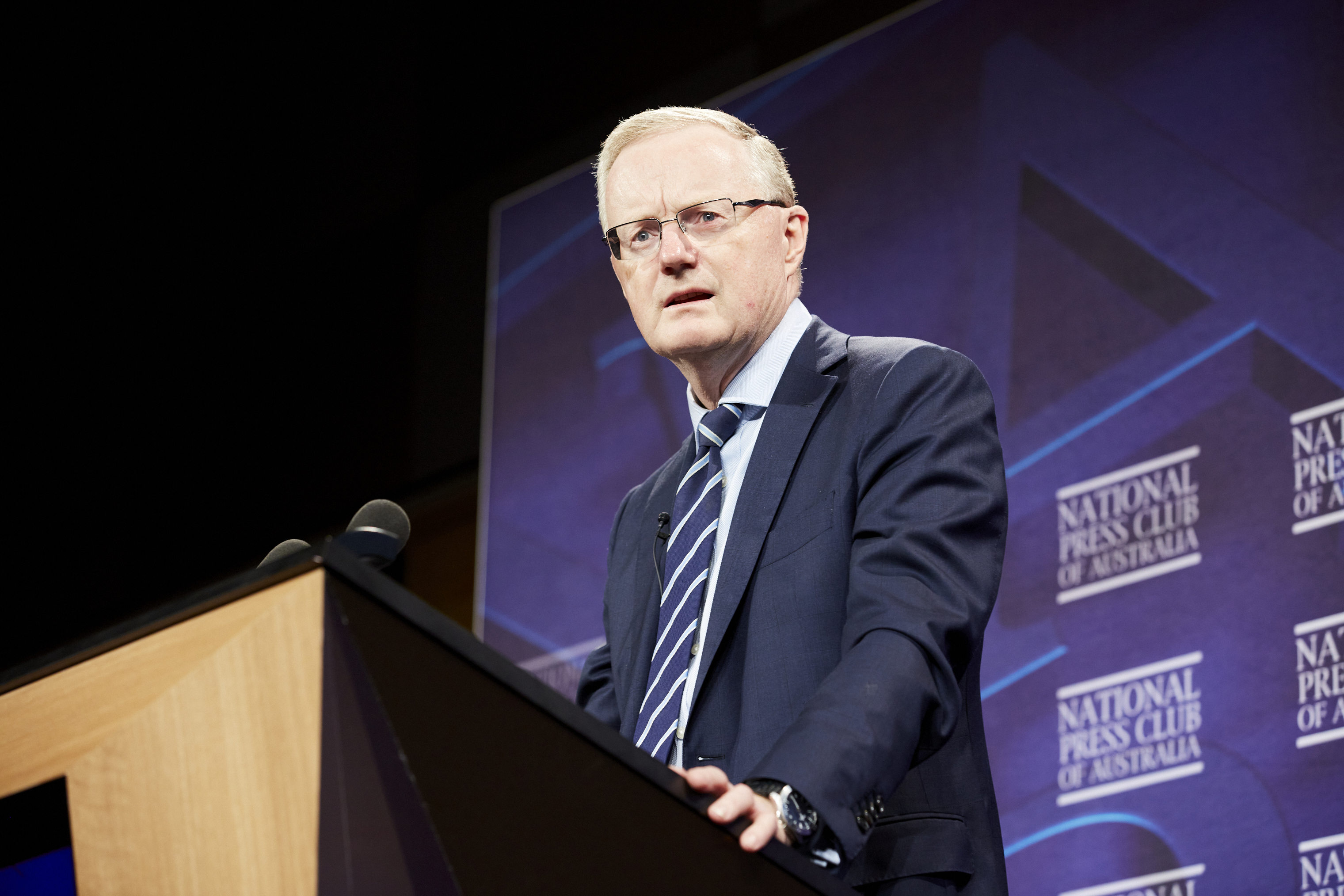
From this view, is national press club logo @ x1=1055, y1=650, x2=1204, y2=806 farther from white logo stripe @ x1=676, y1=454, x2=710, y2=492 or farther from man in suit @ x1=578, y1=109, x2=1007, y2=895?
white logo stripe @ x1=676, y1=454, x2=710, y2=492

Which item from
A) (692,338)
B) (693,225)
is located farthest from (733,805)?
(693,225)

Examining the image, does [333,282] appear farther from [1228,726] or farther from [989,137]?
[1228,726]

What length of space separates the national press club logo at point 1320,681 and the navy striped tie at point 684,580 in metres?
1.24

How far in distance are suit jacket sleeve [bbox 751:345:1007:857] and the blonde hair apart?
1.50 feet

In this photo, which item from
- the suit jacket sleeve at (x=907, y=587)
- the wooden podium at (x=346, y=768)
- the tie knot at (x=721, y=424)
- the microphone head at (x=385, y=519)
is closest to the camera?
the wooden podium at (x=346, y=768)

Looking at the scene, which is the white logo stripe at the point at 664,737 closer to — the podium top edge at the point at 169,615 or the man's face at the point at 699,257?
the man's face at the point at 699,257

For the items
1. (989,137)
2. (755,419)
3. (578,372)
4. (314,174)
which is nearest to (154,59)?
(314,174)

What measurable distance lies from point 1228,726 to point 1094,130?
1.30 metres

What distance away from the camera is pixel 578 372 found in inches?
153

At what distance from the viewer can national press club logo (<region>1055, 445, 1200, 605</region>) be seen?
100 inches

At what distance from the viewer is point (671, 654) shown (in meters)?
1.57

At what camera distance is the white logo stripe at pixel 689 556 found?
1628 mm

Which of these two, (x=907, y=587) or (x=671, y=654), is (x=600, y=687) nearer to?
(x=671, y=654)

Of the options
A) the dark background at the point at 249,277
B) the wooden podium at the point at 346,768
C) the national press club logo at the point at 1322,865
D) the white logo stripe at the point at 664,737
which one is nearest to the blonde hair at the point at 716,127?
the white logo stripe at the point at 664,737
